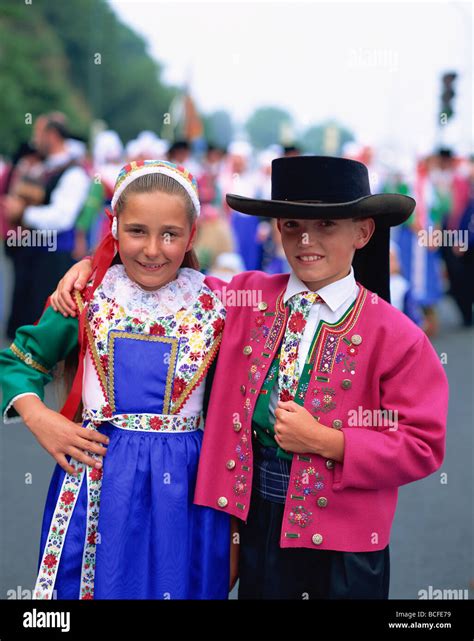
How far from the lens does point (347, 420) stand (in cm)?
249

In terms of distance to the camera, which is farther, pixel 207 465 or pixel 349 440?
pixel 207 465

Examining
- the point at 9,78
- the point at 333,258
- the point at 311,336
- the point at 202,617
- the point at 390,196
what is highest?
the point at 9,78

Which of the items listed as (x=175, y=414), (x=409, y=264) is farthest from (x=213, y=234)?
(x=175, y=414)

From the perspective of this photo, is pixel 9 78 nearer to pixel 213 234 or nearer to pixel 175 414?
pixel 213 234

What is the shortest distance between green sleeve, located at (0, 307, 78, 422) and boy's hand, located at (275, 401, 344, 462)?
0.72 meters

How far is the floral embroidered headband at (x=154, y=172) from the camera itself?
8.51ft

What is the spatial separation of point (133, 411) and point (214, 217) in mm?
6017

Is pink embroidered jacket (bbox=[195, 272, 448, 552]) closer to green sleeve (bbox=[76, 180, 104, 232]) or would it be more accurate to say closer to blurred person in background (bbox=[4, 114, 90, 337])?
blurred person in background (bbox=[4, 114, 90, 337])

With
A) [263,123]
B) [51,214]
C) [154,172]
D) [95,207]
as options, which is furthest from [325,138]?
[263,123]

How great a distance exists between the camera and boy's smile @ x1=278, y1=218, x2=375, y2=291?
250cm

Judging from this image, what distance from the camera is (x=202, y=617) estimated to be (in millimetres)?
2578

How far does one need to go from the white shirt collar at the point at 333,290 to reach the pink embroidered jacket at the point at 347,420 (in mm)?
40

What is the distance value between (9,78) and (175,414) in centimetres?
2990

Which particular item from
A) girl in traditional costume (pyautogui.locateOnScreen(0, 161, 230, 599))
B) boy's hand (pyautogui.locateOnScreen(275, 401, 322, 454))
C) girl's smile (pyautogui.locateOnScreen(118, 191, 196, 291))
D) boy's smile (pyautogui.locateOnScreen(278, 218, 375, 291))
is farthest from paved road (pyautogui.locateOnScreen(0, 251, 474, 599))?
boy's smile (pyautogui.locateOnScreen(278, 218, 375, 291))
